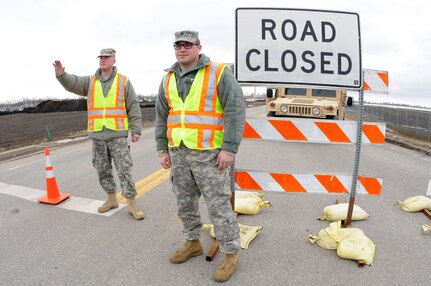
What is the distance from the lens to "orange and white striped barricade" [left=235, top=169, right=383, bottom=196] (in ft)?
13.0

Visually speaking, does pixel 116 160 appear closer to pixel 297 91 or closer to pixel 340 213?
pixel 340 213

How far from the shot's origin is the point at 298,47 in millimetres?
3727

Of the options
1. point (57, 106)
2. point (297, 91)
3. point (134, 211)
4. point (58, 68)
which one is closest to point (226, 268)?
point (134, 211)

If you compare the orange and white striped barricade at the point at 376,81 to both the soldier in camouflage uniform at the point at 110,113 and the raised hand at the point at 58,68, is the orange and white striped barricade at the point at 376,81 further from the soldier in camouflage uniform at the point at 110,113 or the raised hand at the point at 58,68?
the raised hand at the point at 58,68

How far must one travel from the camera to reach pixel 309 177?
3947mm

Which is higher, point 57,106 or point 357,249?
point 57,106

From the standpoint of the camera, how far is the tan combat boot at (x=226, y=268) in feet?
9.85

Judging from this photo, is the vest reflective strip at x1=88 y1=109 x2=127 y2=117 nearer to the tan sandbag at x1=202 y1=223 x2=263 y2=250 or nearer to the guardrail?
the tan sandbag at x1=202 y1=223 x2=263 y2=250

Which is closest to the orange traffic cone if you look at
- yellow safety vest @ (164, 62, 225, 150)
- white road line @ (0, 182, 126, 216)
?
white road line @ (0, 182, 126, 216)

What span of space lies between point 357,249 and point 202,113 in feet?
6.74

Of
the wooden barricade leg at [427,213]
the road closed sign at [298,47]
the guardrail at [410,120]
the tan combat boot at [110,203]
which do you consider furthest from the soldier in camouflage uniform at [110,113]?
the guardrail at [410,120]

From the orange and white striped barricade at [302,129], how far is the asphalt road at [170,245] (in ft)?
2.69

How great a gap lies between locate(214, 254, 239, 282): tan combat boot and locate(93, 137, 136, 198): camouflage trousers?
6.40 ft

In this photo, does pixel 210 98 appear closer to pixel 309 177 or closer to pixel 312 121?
pixel 312 121
